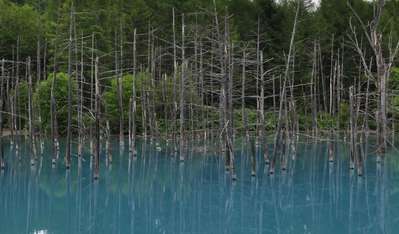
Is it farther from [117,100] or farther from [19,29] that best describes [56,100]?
[19,29]

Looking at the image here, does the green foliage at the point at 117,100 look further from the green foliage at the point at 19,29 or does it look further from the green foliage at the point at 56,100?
the green foliage at the point at 19,29

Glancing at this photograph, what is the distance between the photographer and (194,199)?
1284 centimetres

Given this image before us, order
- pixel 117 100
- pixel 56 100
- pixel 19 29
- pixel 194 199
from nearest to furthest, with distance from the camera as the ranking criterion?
pixel 194 199 → pixel 56 100 → pixel 117 100 → pixel 19 29

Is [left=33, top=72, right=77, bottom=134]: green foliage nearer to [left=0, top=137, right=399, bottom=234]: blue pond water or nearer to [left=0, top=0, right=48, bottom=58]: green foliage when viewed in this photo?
[left=0, top=137, right=399, bottom=234]: blue pond water

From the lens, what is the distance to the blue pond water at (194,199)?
10117 millimetres

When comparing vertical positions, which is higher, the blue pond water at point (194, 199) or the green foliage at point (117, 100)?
the green foliage at point (117, 100)

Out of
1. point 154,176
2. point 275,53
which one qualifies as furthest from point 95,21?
point 154,176

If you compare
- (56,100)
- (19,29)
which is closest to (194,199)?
(56,100)

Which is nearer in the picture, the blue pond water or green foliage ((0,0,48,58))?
the blue pond water

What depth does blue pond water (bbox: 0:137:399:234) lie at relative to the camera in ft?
33.2

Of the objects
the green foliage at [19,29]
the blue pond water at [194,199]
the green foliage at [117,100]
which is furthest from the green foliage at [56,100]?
the green foliage at [19,29]

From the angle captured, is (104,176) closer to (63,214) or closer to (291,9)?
(63,214)

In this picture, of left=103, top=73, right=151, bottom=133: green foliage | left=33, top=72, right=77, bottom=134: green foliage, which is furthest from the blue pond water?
left=103, top=73, right=151, bottom=133: green foliage

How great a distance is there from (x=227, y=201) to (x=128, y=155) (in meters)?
9.16
